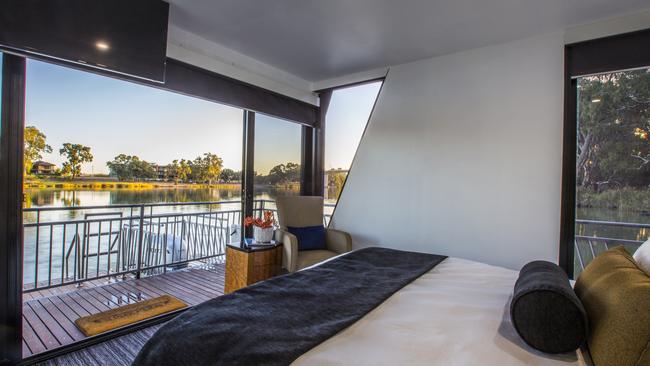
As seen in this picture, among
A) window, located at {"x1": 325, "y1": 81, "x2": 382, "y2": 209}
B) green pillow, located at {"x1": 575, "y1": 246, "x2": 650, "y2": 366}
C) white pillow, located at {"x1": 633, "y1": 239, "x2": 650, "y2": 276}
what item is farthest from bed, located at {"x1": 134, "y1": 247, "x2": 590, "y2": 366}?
window, located at {"x1": 325, "y1": 81, "x2": 382, "y2": 209}

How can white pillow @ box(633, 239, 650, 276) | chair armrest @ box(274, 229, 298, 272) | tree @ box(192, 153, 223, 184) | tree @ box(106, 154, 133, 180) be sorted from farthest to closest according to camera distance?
tree @ box(192, 153, 223, 184) < tree @ box(106, 154, 133, 180) < chair armrest @ box(274, 229, 298, 272) < white pillow @ box(633, 239, 650, 276)

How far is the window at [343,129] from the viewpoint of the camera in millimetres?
3955

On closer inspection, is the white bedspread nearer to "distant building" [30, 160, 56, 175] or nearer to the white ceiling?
the white ceiling

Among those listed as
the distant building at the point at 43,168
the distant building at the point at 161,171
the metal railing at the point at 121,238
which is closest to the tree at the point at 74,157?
the distant building at the point at 43,168

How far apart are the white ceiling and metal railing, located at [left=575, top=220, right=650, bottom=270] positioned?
166 centimetres

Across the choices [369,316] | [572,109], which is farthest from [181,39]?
[572,109]

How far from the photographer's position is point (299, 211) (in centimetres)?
352

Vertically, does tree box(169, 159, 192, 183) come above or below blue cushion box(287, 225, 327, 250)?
above

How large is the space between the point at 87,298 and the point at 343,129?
3.35 m

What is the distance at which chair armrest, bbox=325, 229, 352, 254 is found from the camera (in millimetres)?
3334

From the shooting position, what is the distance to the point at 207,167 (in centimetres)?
414

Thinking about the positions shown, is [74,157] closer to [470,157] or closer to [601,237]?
[470,157]

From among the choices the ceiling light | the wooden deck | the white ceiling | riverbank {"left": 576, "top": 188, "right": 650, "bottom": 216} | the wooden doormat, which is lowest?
the wooden deck

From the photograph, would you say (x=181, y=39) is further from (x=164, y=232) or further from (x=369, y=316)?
(x=369, y=316)
